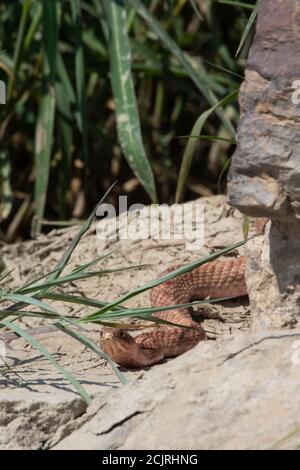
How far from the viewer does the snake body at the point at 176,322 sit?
3.79m

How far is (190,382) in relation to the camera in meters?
3.01

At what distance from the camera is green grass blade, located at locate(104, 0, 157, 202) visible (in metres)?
5.14

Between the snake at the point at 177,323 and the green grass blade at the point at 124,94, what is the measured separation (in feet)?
1.94

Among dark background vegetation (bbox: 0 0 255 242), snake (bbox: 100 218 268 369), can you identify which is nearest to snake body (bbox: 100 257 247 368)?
snake (bbox: 100 218 268 369)

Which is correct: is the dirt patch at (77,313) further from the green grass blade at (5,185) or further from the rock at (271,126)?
the rock at (271,126)

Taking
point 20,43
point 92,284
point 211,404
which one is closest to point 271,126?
point 211,404

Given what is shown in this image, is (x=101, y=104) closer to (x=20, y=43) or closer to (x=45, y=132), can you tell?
(x=45, y=132)

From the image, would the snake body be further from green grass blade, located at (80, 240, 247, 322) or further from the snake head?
green grass blade, located at (80, 240, 247, 322)

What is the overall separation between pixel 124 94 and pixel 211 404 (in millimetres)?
2672

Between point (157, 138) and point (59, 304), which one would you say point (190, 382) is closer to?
point (59, 304)

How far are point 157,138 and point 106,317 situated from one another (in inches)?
138

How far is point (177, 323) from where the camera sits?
4.13 metres

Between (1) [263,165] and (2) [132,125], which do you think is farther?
(2) [132,125]

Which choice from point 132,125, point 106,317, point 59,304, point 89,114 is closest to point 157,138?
point 89,114
